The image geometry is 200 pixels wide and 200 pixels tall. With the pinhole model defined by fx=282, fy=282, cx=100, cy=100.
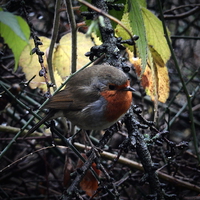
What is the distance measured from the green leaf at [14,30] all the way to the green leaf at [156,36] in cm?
111

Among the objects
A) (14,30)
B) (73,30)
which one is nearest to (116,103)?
(73,30)

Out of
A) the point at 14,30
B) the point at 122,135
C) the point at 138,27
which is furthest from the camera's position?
the point at 122,135

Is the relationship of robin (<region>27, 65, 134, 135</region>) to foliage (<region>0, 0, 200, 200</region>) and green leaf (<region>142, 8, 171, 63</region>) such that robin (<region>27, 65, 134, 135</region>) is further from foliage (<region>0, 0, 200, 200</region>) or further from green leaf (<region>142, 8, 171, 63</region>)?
green leaf (<region>142, 8, 171, 63</region>)

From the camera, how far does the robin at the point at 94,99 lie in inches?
75.9

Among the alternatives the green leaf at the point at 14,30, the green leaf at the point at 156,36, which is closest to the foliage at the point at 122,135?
the green leaf at the point at 156,36

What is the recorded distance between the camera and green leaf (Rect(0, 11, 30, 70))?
803mm

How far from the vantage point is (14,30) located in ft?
2.61

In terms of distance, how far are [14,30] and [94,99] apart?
136 cm

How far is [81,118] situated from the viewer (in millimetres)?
2107

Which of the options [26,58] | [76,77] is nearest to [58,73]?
[76,77]

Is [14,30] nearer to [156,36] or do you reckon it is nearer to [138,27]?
[138,27]

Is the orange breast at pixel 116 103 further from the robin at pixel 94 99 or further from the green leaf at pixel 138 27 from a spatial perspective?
the green leaf at pixel 138 27

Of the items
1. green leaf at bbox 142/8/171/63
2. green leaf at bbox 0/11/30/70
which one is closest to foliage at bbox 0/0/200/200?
green leaf at bbox 142/8/171/63

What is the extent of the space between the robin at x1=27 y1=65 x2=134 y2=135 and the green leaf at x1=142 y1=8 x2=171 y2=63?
277 millimetres
